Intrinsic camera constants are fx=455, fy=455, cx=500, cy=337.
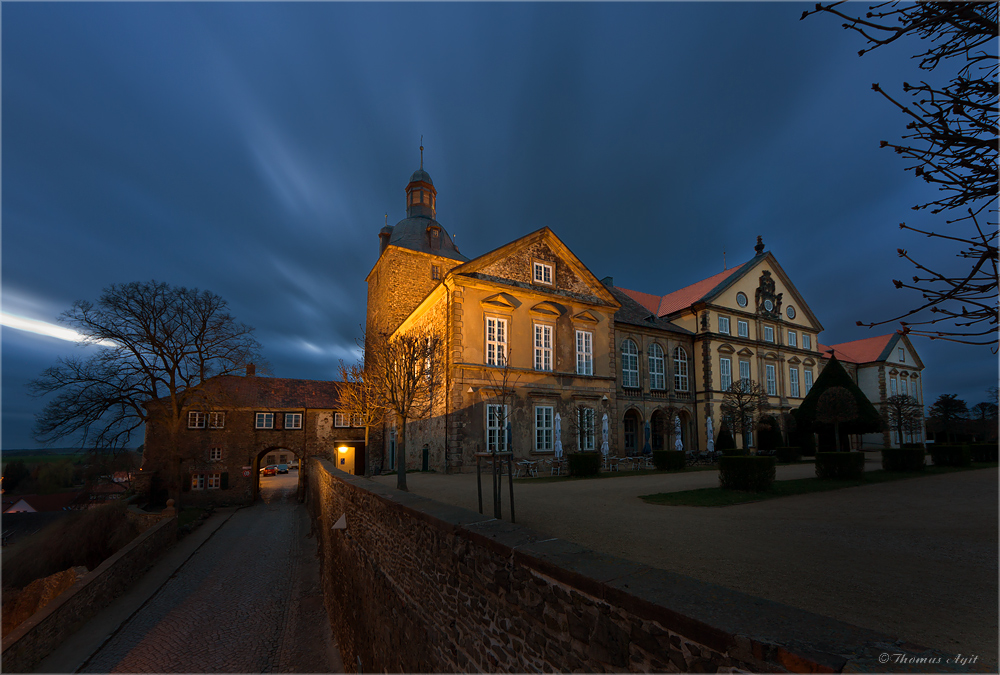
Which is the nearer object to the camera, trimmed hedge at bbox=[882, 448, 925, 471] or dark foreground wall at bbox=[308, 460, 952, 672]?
dark foreground wall at bbox=[308, 460, 952, 672]

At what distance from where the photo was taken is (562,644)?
12.6ft

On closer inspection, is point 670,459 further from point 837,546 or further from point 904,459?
point 837,546

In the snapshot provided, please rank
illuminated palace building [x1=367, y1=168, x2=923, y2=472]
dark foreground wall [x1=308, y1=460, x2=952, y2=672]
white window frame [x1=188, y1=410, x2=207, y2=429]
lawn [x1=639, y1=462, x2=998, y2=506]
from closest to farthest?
dark foreground wall [x1=308, y1=460, x2=952, y2=672] → lawn [x1=639, y1=462, x2=998, y2=506] → illuminated palace building [x1=367, y1=168, x2=923, y2=472] → white window frame [x1=188, y1=410, x2=207, y2=429]

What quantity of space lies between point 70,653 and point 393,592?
1252 centimetres

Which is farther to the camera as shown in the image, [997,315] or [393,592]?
[393,592]

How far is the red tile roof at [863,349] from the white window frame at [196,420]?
5376cm

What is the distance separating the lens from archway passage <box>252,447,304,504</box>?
35.6m

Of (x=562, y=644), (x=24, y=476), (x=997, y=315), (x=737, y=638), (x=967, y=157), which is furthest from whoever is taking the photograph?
(x=24, y=476)

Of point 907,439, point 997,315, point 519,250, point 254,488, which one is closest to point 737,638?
point 997,315

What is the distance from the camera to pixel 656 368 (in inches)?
1210

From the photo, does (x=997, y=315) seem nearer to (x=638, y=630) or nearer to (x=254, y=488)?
(x=638, y=630)

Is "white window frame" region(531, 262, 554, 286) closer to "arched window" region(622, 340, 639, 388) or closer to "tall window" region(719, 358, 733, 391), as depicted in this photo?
"arched window" region(622, 340, 639, 388)

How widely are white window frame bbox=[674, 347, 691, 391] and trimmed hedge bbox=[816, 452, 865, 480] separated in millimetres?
15920

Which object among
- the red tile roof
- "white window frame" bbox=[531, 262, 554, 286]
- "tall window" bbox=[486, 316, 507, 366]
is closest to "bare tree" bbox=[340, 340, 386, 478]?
"tall window" bbox=[486, 316, 507, 366]
